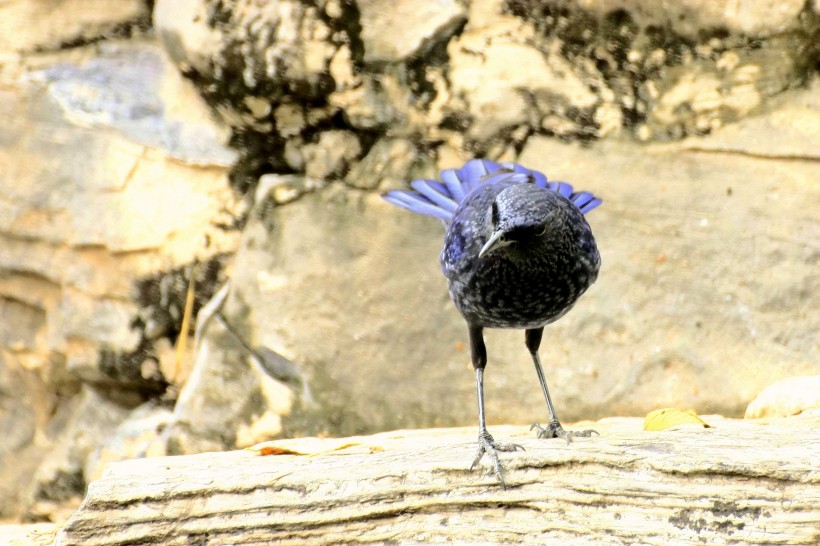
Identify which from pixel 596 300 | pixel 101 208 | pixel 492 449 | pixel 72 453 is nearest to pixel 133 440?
pixel 72 453

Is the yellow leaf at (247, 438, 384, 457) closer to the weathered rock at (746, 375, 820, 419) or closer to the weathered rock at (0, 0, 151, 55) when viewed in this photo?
the weathered rock at (746, 375, 820, 419)

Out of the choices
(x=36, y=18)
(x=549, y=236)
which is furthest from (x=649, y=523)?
(x=36, y=18)

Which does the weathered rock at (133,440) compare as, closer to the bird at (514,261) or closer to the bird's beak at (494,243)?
the bird at (514,261)

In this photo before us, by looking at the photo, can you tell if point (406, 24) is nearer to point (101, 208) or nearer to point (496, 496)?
point (101, 208)

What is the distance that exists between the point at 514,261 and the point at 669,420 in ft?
4.19

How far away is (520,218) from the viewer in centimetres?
389

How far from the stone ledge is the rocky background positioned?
1.71 meters

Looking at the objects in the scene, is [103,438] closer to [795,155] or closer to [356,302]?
[356,302]

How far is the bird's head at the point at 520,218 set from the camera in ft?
12.8

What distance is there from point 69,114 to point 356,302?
2232mm

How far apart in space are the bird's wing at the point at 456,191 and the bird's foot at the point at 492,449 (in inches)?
55.2

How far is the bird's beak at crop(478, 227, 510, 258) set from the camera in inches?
153

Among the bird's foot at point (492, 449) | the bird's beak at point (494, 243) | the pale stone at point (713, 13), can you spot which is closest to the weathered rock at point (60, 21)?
the pale stone at point (713, 13)

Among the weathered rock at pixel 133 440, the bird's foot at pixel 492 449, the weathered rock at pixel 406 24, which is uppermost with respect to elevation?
the weathered rock at pixel 406 24
